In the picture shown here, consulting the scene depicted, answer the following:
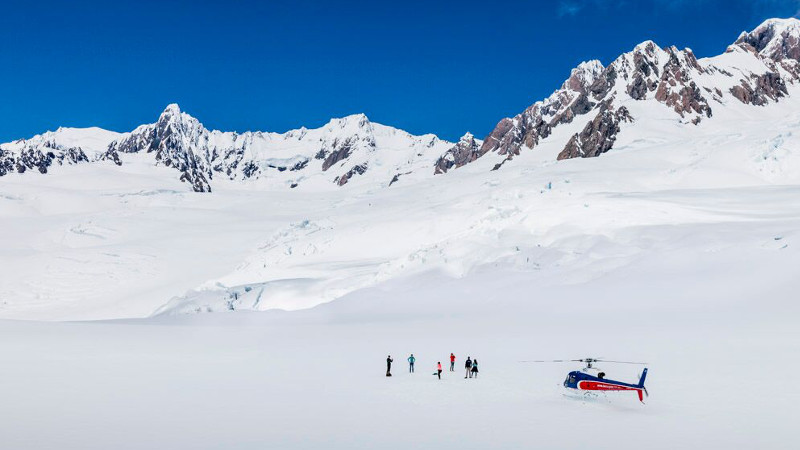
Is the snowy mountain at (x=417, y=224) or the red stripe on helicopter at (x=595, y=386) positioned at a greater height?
the snowy mountain at (x=417, y=224)

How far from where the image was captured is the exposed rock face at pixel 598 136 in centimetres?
13150

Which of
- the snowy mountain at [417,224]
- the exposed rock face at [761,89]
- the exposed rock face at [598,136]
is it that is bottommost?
the snowy mountain at [417,224]

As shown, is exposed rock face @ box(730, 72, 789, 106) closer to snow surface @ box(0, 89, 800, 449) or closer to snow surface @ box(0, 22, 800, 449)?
snow surface @ box(0, 89, 800, 449)

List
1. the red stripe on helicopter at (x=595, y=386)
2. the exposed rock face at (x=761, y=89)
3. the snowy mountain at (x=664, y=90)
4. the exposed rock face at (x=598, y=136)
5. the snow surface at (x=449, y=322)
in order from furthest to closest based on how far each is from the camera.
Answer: the exposed rock face at (x=761, y=89), the snowy mountain at (x=664, y=90), the exposed rock face at (x=598, y=136), the red stripe on helicopter at (x=595, y=386), the snow surface at (x=449, y=322)

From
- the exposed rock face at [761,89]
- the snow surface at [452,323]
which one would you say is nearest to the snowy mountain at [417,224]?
the snow surface at [452,323]

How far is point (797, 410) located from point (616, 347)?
959 cm

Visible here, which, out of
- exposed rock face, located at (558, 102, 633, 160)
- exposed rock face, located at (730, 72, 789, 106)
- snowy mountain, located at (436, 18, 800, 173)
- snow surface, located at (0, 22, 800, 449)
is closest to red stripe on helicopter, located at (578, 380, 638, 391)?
snow surface, located at (0, 22, 800, 449)

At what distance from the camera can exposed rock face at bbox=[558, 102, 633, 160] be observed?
431ft

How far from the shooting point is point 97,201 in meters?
149

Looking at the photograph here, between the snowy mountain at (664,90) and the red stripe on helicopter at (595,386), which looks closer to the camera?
the red stripe on helicopter at (595,386)

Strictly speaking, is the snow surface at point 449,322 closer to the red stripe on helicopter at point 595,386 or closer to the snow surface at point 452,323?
the snow surface at point 452,323

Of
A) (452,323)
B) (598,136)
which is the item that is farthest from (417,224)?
(598,136)

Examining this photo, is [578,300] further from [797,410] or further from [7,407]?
[7,407]

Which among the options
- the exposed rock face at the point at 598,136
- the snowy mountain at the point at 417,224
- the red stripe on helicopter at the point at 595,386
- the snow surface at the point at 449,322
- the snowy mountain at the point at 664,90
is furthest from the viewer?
the snowy mountain at the point at 664,90
